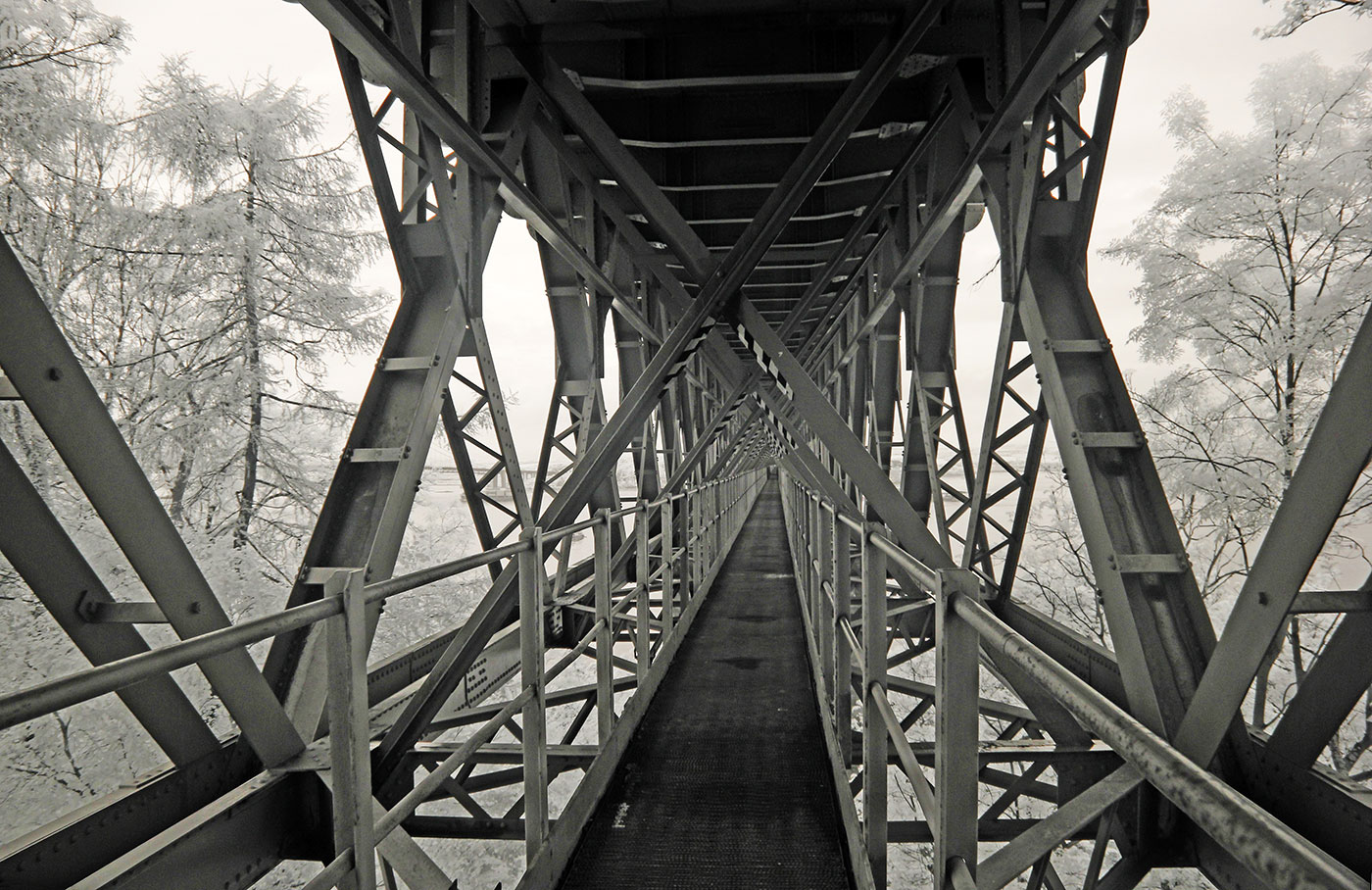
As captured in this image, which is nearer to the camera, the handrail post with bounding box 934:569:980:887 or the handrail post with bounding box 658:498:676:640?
the handrail post with bounding box 934:569:980:887

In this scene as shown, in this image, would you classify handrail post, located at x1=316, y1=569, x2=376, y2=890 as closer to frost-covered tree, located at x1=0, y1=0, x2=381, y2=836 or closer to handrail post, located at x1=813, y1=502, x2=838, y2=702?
handrail post, located at x1=813, y1=502, x2=838, y2=702

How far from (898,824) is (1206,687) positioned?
180 cm

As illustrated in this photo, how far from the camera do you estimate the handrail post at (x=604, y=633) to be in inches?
144

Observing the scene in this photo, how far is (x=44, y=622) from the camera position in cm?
826

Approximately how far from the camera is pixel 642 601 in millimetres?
4758

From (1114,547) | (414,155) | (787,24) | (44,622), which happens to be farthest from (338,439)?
(1114,547)

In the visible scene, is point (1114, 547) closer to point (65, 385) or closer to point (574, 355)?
point (65, 385)

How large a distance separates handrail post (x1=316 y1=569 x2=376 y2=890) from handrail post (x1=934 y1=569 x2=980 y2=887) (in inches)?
53.5

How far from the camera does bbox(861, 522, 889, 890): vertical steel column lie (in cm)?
237

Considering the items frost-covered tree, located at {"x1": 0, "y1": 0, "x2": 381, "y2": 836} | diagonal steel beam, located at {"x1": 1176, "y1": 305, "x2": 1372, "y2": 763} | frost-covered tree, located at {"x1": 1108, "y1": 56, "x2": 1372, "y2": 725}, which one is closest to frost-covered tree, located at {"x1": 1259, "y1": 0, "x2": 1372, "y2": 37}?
frost-covered tree, located at {"x1": 1108, "y1": 56, "x2": 1372, "y2": 725}

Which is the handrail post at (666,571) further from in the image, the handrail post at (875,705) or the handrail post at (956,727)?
the handrail post at (956,727)

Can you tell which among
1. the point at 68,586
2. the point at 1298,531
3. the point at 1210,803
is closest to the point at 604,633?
the point at 68,586

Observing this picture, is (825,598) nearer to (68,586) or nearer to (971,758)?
(971,758)

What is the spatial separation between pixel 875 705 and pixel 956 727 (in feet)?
3.01
